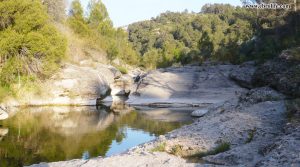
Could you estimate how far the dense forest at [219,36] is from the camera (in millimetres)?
50344

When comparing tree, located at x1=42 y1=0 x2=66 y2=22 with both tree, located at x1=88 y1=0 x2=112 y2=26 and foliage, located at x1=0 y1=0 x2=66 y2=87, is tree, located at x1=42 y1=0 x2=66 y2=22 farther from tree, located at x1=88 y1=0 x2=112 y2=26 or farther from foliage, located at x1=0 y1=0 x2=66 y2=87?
tree, located at x1=88 y1=0 x2=112 y2=26

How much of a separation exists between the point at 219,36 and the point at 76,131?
82345mm

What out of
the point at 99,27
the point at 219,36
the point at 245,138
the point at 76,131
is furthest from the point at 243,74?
the point at 219,36

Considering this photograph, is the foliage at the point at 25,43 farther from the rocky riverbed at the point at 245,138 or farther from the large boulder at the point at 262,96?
the large boulder at the point at 262,96

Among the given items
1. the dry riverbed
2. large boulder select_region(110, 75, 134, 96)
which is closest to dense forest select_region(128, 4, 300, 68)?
large boulder select_region(110, 75, 134, 96)

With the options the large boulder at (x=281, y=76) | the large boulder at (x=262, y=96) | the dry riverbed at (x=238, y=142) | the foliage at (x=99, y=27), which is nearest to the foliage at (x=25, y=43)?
the large boulder at (x=281, y=76)

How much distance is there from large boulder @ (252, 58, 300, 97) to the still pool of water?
6.98 metres

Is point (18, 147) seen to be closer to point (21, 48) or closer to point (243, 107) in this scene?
point (243, 107)

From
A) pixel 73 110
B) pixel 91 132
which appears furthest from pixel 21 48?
pixel 91 132

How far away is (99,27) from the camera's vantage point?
95250 mm

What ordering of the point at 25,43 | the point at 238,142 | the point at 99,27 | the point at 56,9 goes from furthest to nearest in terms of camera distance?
the point at 99,27
the point at 56,9
the point at 25,43
the point at 238,142

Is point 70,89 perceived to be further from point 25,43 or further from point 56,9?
point 56,9

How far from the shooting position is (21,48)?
41125 millimetres

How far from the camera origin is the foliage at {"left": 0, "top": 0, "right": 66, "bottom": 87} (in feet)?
131
